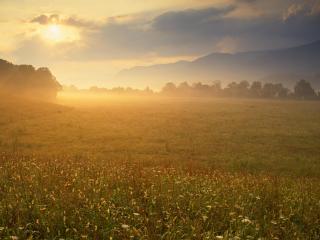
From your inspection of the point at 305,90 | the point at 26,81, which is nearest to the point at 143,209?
the point at 26,81

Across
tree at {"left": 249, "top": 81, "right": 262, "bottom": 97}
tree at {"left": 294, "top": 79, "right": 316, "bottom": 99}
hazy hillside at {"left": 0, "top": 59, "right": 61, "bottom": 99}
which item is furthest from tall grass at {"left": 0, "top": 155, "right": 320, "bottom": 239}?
tree at {"left": 249, "top": 81, "right": 262, "bottom": 97}

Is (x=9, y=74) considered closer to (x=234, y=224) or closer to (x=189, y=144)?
(x=189, y=144)

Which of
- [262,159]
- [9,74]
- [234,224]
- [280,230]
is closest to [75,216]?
[234,224]

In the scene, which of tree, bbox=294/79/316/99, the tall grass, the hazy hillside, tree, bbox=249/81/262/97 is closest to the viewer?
the tall grass

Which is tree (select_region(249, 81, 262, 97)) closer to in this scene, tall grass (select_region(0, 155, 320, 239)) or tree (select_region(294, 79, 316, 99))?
tree (select_region(294, 79, 316, 99))

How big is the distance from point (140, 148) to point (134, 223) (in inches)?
863

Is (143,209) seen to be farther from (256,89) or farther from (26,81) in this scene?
(256,89)

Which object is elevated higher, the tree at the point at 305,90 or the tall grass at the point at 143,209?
the tree at the point at 305,90

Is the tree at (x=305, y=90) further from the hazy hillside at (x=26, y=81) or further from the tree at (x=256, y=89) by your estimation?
the hazy hillside at (x=26, y=81)

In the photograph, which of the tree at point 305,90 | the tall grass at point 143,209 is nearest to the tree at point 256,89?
the tree at point 305,90

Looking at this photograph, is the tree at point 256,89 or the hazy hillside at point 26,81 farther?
the tree at point 256,89

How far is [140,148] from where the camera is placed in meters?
30.5

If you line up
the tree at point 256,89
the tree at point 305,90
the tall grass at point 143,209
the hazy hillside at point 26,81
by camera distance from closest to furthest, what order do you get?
the tall grass at point 143,209 < the hazy hillside at point 26,81 < the tree at point 305,90 < the tree at point 256,89

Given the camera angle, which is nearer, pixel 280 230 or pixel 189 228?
pixel 189 228
